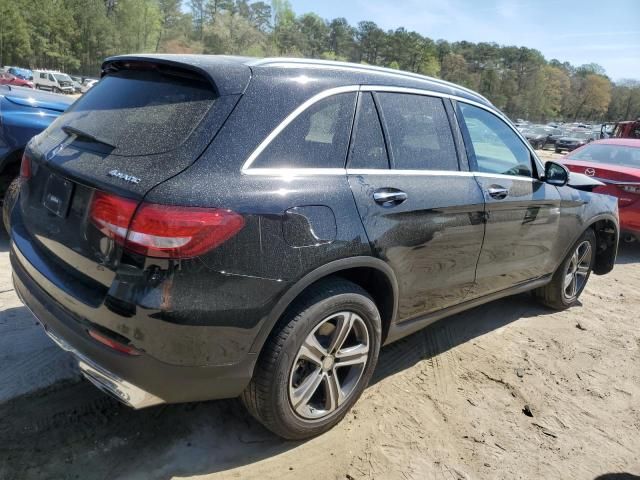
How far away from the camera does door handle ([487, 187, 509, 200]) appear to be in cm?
339

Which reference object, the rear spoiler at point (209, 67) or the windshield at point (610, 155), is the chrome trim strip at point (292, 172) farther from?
the windshield at point (610, 155)

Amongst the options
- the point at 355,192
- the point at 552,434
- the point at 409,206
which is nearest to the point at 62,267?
the point at 355,192

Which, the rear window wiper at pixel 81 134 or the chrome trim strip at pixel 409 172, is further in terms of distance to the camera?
the chrome trim strip at pixel 409 172

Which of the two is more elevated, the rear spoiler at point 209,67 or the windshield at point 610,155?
the rear spoiler at point 209,67

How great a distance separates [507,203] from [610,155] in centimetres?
542

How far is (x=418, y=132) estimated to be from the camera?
9.96 feet

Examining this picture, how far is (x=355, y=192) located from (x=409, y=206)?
41cm

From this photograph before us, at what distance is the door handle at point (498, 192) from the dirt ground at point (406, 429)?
1.20 m

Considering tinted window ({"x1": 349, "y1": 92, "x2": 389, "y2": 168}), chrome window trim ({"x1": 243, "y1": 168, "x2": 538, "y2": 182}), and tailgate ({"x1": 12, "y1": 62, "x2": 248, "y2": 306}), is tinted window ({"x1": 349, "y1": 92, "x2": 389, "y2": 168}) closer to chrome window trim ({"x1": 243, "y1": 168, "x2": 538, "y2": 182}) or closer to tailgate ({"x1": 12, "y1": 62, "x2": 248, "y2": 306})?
chrome window trim ({"x1": 243, "y1": 168, "x2": 538, "y2": 182})

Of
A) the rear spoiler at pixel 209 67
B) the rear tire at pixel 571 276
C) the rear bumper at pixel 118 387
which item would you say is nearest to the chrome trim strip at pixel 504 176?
the rear tire at pixel 571 276

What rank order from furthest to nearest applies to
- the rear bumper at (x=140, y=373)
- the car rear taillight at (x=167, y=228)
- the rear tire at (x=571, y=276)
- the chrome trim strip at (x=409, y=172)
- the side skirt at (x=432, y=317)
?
1. the rear tire at (x=571, y=276)
2. the side skirt at (x=432, y=317)
3. the chrome trim strip at (x=409, y=172)
4. the rear bumper at (x=140, y=373)
5. the car rear taillight at (x=167, y=228)

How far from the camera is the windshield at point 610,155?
7.57m

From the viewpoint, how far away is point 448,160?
3.20 m

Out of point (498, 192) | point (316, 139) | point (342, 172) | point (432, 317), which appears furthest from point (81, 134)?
point (498, 192)
